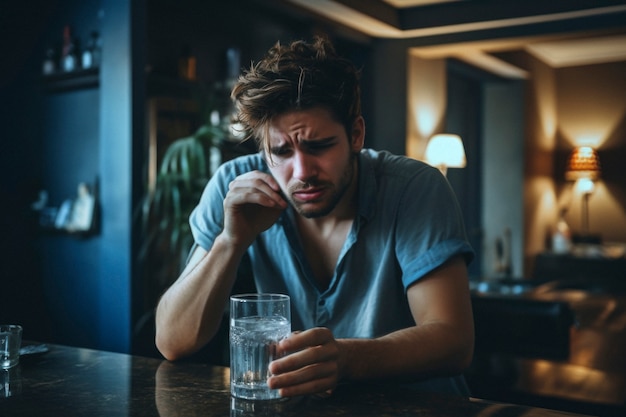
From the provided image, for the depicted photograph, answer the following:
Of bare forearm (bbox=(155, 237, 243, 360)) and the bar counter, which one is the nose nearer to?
bare forearm (bbox=(155, 237, 243, 360))

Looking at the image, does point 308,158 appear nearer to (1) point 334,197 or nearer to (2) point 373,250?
(1) point 334,197

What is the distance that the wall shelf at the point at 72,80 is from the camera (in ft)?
11.8

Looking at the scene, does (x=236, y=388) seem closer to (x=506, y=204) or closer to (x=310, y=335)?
(x=310, y=335)

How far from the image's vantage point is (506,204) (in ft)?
23.4

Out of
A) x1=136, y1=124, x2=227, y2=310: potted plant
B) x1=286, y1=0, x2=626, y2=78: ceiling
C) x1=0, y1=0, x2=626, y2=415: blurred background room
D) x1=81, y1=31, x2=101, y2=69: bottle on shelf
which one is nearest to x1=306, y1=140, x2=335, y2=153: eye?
x1=0, y1=0, x2=626, y2=415: blurred background room

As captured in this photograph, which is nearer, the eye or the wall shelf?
the eye

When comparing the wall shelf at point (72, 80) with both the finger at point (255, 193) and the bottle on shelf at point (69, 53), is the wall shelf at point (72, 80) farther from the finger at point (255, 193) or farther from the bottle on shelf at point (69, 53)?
the finger at point (255, 193)

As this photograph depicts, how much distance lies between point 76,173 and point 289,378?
3212 mm

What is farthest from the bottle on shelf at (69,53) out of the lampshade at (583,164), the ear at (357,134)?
the lampshade at (583,164)

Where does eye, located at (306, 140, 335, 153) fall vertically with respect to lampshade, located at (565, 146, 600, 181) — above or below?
below

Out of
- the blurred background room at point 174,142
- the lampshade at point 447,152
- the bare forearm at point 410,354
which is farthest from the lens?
the lampshade at point 447,152

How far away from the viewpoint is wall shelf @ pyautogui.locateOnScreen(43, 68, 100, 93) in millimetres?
3598

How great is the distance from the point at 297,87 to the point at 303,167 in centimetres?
17

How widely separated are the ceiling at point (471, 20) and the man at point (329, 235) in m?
3.27
